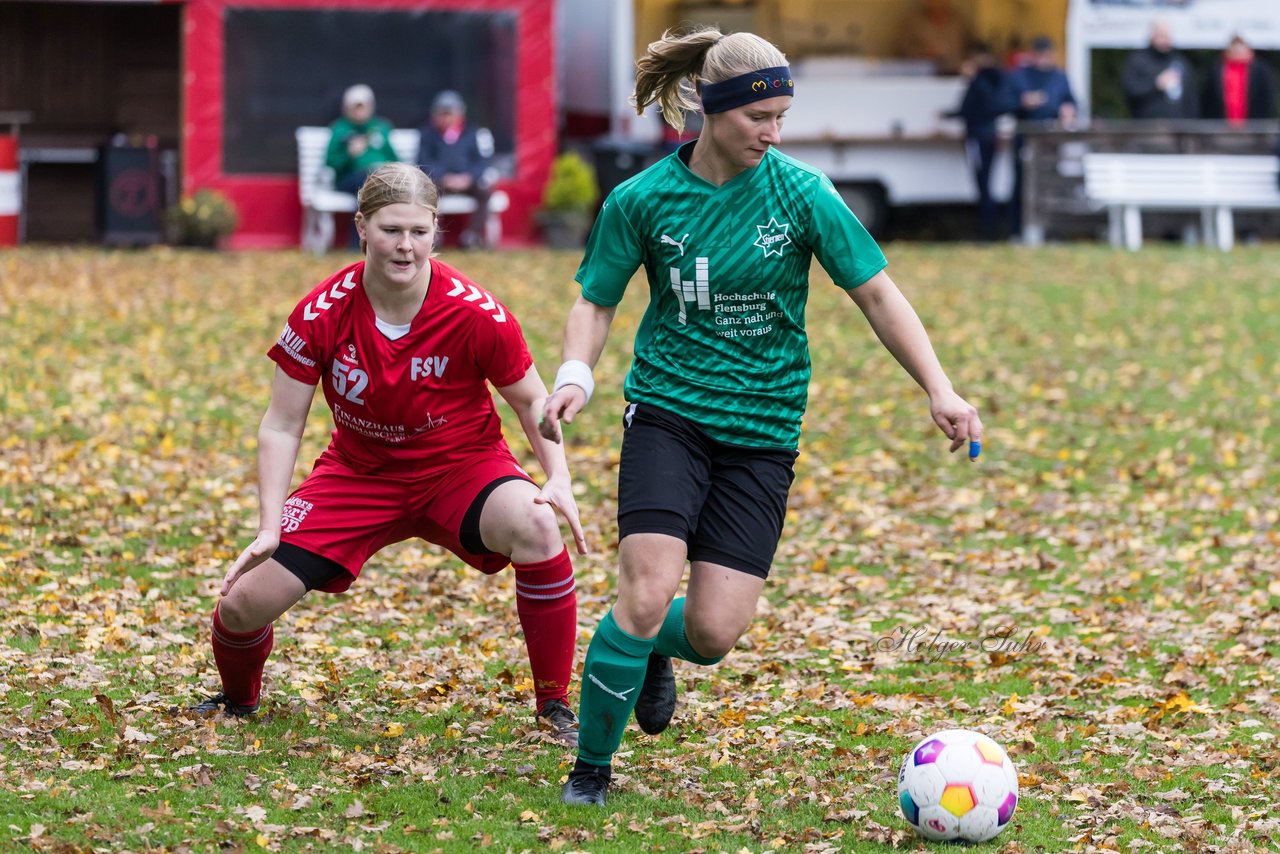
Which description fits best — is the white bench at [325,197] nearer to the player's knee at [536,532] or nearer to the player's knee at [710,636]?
the player's knee at [536,532]

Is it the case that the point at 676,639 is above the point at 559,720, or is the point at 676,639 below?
above

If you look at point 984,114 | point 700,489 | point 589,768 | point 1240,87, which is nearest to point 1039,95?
point 984,114

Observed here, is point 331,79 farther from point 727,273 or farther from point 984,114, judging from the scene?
point 727,273

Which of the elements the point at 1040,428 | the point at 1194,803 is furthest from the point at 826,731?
the point at 1040,428

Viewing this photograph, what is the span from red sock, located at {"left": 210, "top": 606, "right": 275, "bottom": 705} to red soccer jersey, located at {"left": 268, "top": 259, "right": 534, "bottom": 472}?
0.72 metres

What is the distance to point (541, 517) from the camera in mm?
5387

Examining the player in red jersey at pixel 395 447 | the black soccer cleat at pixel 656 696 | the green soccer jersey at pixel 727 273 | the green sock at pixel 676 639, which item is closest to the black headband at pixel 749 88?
the green soccer jersey at pixel 727 273

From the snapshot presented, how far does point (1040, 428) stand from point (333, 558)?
7238 mm

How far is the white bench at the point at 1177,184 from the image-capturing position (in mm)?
21906

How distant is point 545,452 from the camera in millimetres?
5305

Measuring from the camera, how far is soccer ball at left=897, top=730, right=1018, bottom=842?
471 centimetres

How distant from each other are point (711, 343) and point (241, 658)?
1801mm

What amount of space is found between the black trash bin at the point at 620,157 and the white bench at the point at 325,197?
124 centimetres

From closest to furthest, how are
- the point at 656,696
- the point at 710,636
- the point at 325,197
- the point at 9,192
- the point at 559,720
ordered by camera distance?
the point at 710,636 < the point at 656,696 < the point at 559,720 < the point at 9,192 < the point at 325,197
